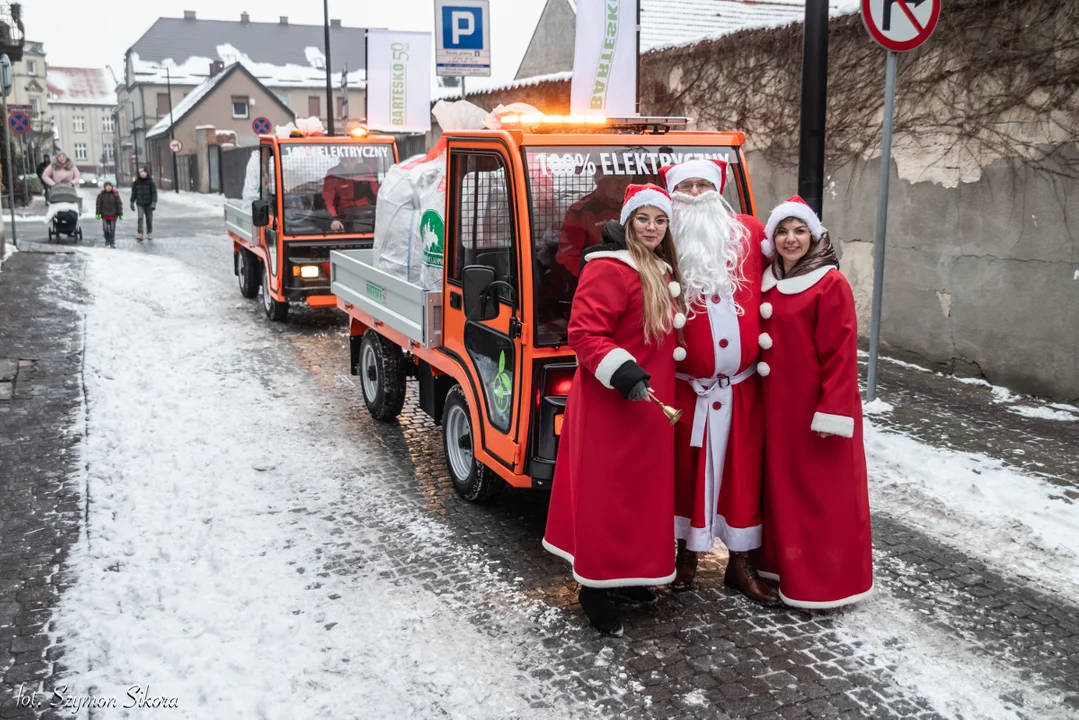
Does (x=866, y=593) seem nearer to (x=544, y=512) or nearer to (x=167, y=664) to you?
(x=544, y=512)

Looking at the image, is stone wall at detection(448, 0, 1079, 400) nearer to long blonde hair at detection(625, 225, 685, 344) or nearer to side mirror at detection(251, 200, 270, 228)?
long blonde hair at detection(625, 225, 685, 344)

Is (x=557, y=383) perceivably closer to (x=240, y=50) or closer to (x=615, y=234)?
(x=615, y=234)

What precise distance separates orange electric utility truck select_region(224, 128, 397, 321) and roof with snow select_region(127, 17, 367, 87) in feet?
232

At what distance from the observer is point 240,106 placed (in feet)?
235

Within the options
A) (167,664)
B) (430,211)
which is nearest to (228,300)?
(430,211)

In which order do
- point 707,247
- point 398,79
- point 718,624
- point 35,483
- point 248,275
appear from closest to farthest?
point 707,247
point 718,624
point 35,483
point 248,275
point 398,79

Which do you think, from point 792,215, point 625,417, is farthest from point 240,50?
point 625,417

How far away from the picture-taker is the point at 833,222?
10.2 meters

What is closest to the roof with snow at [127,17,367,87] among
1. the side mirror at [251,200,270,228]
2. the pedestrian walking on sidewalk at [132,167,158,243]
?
the pedestrian walking on sidewalk at [132,167,158,243]

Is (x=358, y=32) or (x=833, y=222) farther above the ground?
(x=358, y=32)

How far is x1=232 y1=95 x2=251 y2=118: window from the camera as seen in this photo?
7106 cm

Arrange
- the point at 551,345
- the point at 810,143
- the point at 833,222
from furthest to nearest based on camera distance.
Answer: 1. the point at 833,222
2. the point at 810,143
3. the point at 551,345

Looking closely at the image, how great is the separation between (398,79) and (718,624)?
43.7 feet

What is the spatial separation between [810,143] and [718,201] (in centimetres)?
309
